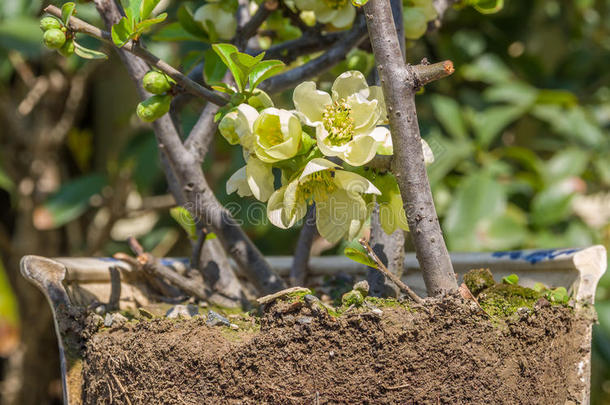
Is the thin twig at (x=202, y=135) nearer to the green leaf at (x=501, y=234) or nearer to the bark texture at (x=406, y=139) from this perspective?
the bark texture at (x=406, y=139)

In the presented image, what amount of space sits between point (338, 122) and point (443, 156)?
34.3 inches

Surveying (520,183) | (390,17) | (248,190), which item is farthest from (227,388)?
(520,183)

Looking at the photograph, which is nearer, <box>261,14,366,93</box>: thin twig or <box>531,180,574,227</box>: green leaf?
<box>261,14,366,93</box>: thin twig

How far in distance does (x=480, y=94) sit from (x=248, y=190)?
1459mm

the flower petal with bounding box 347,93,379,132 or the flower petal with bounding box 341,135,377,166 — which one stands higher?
the flower petal with bounding box 347,93,379,132

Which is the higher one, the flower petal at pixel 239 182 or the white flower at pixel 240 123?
the white flower at pixel 240 123

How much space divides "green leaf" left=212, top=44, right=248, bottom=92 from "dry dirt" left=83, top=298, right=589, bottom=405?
0.18 metres

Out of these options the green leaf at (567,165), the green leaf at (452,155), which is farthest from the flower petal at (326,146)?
the green leaf at (567,165)

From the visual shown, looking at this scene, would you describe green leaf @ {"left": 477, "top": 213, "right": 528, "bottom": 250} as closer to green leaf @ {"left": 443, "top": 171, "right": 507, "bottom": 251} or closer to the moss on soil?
green leaf @ {"left": 443, "top": 171, "right": 507, "bottom": 251}

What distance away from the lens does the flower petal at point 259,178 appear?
477 mm

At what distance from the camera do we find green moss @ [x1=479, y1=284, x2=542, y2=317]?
1.59 ft

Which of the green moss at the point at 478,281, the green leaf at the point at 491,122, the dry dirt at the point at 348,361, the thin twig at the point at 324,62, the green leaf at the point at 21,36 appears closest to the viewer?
the dry dirt at the point at 348,361

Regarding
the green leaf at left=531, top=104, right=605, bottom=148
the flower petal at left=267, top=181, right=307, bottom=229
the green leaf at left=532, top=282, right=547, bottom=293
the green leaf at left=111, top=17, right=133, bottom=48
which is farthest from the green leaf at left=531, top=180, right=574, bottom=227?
the green leaf at left=111, top=17, right=133, bottom=48

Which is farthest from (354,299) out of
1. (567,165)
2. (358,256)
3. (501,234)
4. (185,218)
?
(567,165)
